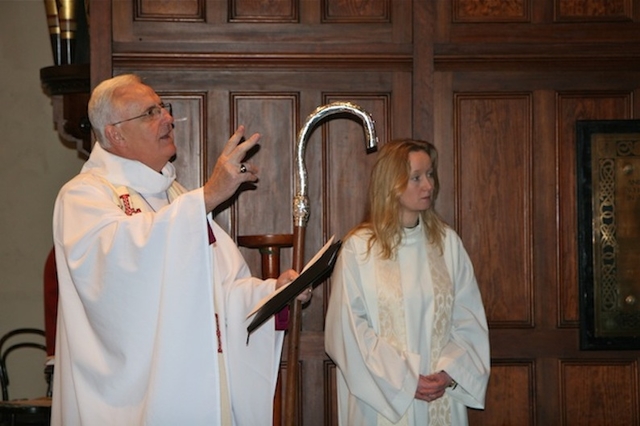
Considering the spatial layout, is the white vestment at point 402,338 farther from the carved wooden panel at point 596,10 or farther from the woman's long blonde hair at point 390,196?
the carved wooden panel at point 596,10

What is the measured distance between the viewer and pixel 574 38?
646 centimetres

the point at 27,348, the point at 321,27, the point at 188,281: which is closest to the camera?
the point at 188,281

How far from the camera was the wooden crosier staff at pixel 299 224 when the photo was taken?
17.0ft

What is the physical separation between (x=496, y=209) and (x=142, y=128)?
2.09 meters

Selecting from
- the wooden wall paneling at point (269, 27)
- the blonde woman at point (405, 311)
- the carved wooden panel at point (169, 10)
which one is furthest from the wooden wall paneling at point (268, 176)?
the blonde woman at point (405, 311)

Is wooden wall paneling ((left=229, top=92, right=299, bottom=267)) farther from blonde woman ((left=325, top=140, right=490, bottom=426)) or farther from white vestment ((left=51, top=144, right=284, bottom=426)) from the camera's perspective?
white vestment ((left=51, top=144, right=284, bottom=426))

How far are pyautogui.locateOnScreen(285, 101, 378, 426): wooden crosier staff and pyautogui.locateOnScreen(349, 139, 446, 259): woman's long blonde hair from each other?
0.52m

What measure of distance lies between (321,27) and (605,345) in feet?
7.57

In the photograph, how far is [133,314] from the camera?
4973mm

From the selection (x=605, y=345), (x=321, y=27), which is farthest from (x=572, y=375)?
(x=321, y=27)

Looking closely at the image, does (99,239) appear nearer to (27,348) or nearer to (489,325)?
(489,325)

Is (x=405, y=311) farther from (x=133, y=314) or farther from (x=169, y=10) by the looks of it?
(x=169, y=10)

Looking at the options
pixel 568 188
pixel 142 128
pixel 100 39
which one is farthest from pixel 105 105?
pixel 568 188
